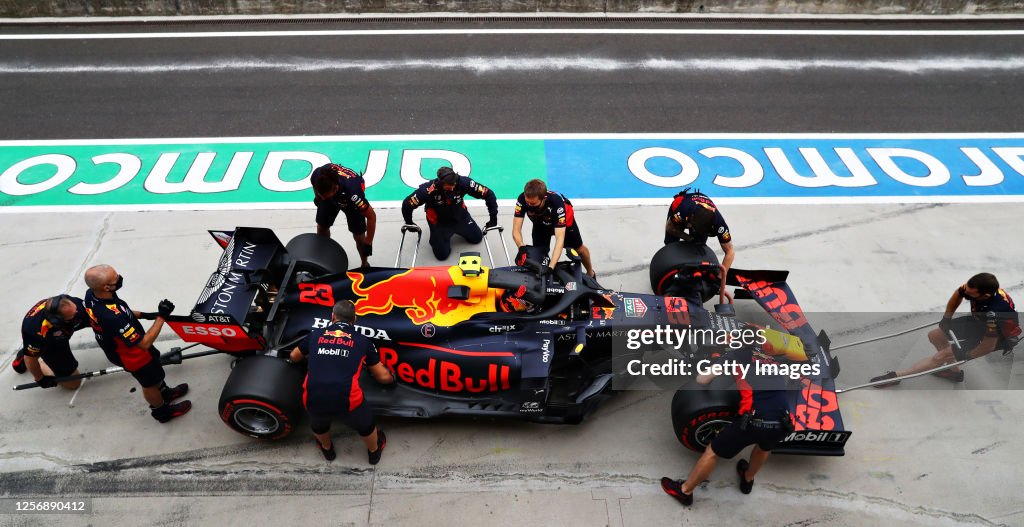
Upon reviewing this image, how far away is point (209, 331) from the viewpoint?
4.80 m

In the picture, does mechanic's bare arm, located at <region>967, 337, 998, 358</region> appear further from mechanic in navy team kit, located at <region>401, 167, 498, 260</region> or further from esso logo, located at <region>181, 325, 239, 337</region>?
esso logo, located at <region>181, 325, 239, 337</region>

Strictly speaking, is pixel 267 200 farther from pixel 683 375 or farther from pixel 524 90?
pixel 683 375

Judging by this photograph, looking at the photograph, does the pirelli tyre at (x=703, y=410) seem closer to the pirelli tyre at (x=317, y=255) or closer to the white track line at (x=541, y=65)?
the pirelli tyre at (x=317, y=255)

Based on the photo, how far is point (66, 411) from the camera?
5.30 m

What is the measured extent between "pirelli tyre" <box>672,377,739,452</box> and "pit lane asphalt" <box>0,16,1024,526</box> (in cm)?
37

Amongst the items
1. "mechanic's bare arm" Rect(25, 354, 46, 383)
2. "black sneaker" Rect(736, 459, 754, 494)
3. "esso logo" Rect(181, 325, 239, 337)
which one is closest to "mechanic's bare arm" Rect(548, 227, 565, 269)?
"black sneaker" Rect(736, 459, 754, 494)

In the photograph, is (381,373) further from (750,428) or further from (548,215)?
(750,428)

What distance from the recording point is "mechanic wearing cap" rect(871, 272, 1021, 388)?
16.3 ft

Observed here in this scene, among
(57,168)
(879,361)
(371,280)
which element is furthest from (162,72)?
(879,361)

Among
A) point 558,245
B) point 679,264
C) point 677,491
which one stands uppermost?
point 558,245

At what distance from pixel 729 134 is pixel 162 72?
30.4 feet

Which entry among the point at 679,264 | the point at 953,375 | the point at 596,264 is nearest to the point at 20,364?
the point at 596,264

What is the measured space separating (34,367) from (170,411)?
1.15 metres

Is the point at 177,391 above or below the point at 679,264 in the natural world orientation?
below
